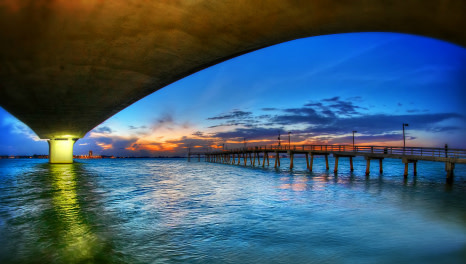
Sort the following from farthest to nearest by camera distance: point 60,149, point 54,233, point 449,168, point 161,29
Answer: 1. point 60,149
2. point 449,168
3. point 54,233
4. point 161,29

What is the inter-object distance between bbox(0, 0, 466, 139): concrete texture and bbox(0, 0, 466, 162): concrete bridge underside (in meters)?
0.02

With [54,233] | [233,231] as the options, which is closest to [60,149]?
[54,233]

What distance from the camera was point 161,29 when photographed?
8477 millimetres

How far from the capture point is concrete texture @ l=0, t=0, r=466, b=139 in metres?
6.21

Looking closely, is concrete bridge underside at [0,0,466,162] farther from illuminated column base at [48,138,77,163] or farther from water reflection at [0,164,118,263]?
illuminated column base at [48,138,77,163]

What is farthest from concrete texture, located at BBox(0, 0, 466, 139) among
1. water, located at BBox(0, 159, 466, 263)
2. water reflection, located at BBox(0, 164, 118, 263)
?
water reflection, located at BBox(0, 164, 118, 263)

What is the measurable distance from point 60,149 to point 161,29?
5281cm

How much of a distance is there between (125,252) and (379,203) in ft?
48.4

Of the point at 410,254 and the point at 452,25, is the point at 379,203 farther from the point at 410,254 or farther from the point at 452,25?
the point at 452,25

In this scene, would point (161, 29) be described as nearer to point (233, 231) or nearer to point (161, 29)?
point (161, 29)

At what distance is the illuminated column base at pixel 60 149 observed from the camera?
170ft

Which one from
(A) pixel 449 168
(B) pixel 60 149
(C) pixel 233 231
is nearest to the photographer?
(C) pixel 233 231

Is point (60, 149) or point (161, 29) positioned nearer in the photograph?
point (161, 29)

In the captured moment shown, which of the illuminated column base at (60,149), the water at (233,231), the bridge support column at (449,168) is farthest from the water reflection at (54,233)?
the illuminated column base at (60,149)
